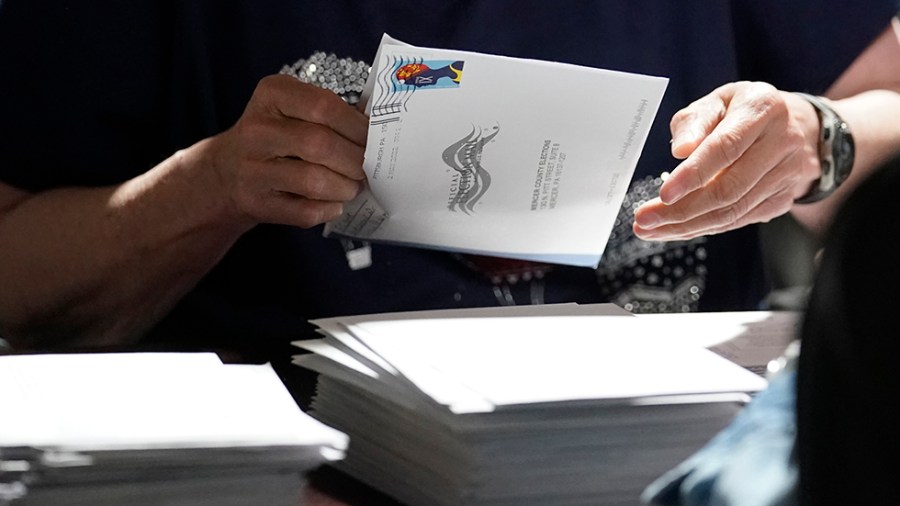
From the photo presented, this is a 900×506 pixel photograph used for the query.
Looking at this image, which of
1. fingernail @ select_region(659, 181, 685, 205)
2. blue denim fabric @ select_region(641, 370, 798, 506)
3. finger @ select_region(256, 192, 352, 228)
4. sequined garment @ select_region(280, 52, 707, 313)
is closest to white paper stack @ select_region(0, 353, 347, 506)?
blue denim fabric @ select_region(641, 370, 798, 506)

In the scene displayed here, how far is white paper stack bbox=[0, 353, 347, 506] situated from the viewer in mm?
594

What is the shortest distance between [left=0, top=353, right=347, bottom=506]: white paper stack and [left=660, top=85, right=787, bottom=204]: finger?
44 cm

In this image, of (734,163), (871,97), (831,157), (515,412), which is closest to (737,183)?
(734,163)

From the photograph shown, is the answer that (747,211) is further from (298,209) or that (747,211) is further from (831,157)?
(298,209)

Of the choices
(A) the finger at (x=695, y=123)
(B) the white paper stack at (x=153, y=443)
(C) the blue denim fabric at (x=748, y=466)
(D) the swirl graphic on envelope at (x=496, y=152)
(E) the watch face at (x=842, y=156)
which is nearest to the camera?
(C) the blue denim fabric at (x=748, y=466)

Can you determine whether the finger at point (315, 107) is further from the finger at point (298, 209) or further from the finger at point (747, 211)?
the finger at point (747, 211)

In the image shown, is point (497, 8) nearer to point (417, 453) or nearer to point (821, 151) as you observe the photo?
point (821, 151)

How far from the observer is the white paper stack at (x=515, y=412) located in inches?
27.0

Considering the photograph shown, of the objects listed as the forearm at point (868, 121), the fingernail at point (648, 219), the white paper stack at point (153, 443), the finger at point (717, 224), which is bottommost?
the white paper stack at point (153, 443)

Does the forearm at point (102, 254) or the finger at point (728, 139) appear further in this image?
the forearm at point (102, 254)

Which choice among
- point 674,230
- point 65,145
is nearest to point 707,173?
point 674,230

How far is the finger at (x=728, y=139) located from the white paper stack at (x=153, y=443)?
1.44ft

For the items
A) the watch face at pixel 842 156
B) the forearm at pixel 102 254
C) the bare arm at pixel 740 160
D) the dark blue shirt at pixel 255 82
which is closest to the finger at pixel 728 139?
the bare arm at pixel 740 160

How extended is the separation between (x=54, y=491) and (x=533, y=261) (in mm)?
690
